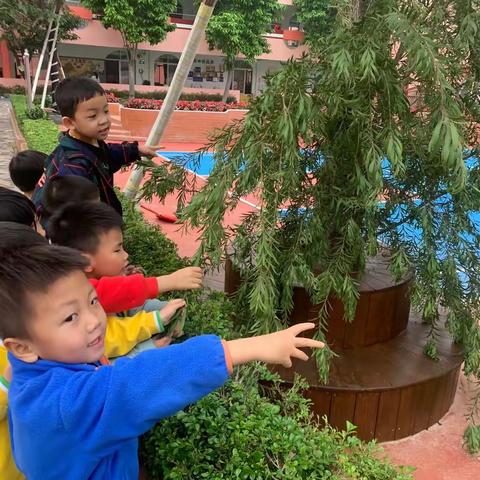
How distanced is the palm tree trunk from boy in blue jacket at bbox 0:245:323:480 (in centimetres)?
284

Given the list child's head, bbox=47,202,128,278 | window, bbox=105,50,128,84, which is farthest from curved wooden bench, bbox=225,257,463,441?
window, bbox=105,50,128,84

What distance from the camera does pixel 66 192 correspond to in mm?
2334

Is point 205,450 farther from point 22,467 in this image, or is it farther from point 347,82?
point 347,82

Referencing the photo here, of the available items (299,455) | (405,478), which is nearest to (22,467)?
(299,455)

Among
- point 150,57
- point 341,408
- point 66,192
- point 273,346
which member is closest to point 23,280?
point 273,346

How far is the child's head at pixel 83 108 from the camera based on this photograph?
2836 millimetres

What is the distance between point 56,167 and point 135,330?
4.87ft

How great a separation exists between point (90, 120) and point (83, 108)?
79 mm

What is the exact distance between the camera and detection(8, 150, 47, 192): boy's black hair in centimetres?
373

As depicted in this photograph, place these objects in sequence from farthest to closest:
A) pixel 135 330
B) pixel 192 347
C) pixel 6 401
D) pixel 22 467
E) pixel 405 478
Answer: pixel 135 330 → pixel 405 478 → pixel 6 401 → pixel 22 467 → pixel 192 347

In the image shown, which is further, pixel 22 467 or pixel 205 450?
pixel 205 450

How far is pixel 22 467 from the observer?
1177 mm

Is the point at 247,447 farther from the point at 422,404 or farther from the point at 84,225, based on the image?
the point at 422,404

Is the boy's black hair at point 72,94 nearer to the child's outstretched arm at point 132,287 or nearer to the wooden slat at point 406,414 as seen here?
the child's outstretched arm at point 132,287
